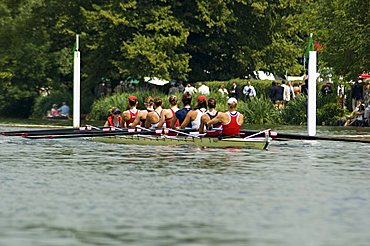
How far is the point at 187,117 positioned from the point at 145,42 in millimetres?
29991

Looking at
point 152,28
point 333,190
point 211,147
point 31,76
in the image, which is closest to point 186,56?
point 152,28

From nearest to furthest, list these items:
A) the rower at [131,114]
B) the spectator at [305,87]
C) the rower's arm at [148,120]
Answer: the rower's arm at [148,120]
the rower at [131,114]
the spectator at [305,87]

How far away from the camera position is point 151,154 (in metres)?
31.4

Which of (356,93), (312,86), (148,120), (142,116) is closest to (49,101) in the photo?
(356,93)

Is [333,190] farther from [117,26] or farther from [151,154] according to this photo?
[117,26]

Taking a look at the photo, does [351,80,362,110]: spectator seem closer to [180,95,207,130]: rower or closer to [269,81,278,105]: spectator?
[269,81,278,105]: spectator

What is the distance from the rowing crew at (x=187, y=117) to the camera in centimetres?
3175

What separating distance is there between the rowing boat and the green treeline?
2163 cm

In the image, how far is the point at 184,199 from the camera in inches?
756

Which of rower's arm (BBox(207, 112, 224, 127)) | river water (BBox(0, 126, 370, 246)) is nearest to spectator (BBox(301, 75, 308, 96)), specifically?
rower's arm (BBox(207, 112, 224, 127))

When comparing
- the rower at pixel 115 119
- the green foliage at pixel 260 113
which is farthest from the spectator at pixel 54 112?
the rower at pixel 115 119

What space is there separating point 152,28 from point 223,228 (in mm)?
48341

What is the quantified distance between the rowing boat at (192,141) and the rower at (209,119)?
8.8 inches

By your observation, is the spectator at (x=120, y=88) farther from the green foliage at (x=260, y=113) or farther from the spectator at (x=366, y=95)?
the spectator at (x=366, y=95)
